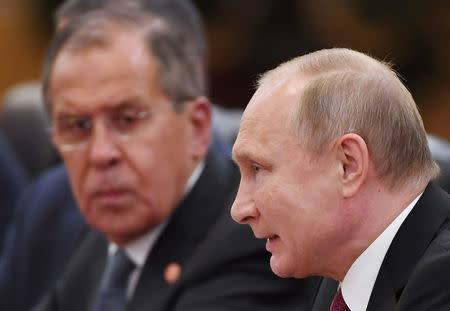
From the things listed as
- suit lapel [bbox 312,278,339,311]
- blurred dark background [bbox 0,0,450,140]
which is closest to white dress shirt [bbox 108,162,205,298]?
suit lapel [bbox 312,278,339,311]

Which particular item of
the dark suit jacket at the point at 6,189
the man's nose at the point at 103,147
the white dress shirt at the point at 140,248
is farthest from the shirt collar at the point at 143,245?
the dark suit jacket at the point at 6,189

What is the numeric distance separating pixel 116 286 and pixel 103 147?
0.37 m

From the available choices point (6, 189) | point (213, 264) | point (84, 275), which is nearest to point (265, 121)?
point (213, 264)

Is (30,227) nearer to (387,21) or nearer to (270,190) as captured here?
(270,190)

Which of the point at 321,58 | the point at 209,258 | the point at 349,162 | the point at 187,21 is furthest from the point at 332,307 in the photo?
the point at 187,21

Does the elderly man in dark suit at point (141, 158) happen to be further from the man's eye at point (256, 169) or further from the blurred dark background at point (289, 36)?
the blurred dark background at point (289, 36)

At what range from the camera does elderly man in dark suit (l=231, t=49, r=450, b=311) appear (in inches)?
51.4

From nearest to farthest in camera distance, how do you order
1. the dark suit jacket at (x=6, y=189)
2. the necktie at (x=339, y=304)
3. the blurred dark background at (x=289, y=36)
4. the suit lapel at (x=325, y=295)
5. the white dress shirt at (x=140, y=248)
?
the necktie at (x=339, y=304) → the suit lapel at (x=325, y=295) → the white dress shirt at (x=140, y=248) → the dark suit jacket at (x=6, y=189) → the blurred dark background at (x=289, y=36)

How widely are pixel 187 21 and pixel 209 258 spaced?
915 mm

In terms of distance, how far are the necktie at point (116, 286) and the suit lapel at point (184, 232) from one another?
3.3 inches

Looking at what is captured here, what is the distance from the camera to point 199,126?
233 cm

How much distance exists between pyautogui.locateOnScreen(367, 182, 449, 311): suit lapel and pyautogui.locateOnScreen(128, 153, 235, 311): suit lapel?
34.0 inches

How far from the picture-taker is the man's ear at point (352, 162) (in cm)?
129

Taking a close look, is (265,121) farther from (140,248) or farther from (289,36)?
(289,36)
